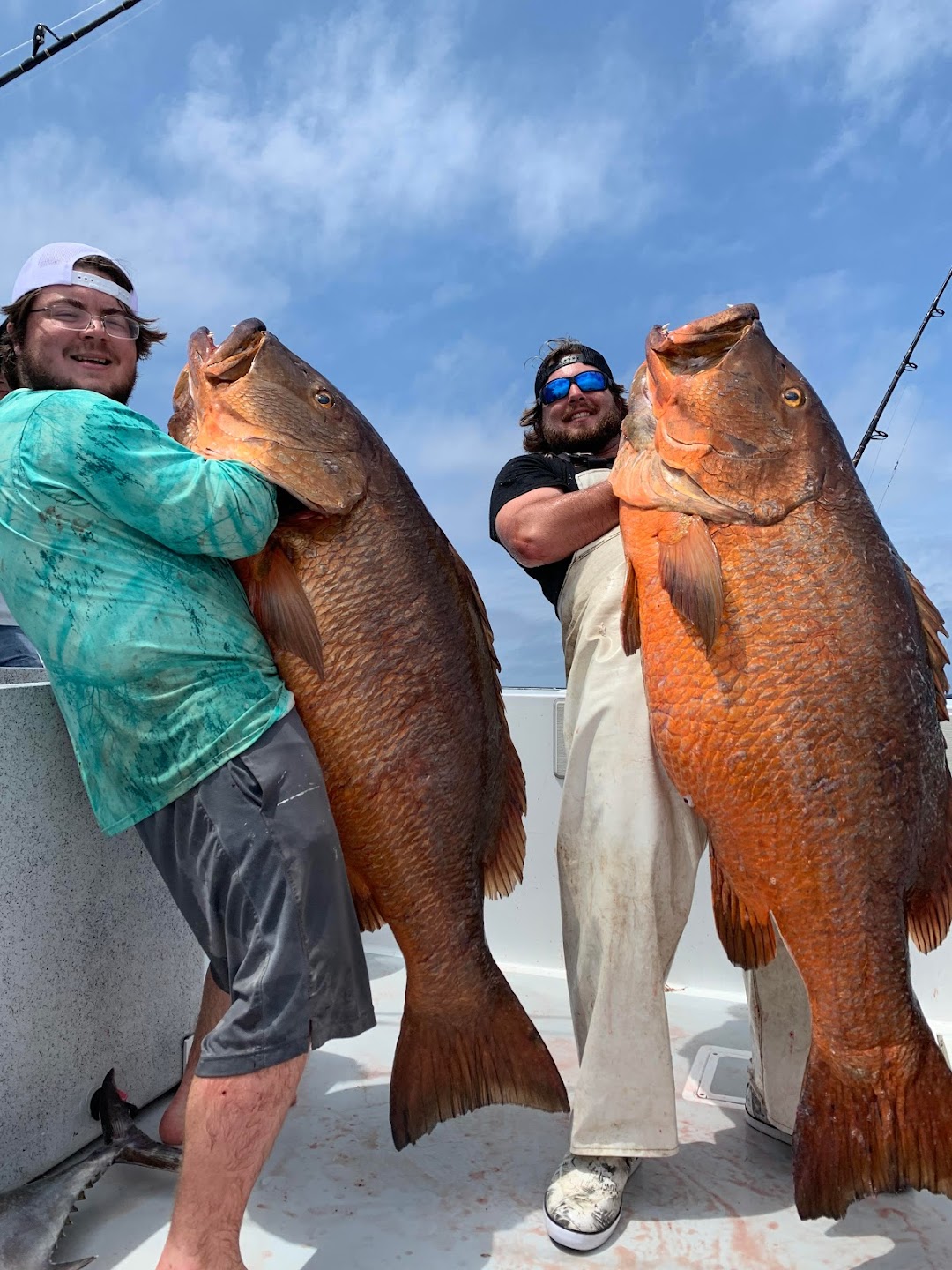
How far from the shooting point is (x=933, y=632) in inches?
98.3

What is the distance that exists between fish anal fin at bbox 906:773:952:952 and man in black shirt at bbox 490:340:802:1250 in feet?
1.86

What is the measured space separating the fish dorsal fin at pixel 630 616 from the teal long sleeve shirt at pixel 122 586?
98 cm

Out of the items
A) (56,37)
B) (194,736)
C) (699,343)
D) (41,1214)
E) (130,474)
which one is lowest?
(41,1214)

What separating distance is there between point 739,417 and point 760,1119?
2077 mm

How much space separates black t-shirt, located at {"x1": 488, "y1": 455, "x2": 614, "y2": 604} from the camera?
2.97m

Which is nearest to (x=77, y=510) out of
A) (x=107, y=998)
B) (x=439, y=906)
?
(x=439, y=906)

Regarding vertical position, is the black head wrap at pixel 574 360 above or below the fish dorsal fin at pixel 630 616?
above

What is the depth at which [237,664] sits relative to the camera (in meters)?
2.18

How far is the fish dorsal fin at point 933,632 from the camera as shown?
247cm

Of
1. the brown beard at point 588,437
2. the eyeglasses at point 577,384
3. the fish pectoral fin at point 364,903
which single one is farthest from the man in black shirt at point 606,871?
the fish pectoral fin at point 364,903

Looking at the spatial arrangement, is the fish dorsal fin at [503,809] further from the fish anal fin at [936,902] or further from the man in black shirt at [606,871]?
the fish anal fin at [936,902]

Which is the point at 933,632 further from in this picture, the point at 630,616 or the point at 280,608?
the point at 280,608

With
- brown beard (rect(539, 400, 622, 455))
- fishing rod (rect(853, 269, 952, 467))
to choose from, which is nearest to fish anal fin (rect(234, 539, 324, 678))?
brown beard (rect(539, 400, 622, 455))

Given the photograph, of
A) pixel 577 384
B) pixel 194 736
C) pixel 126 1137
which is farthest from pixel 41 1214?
pixel 577 384
